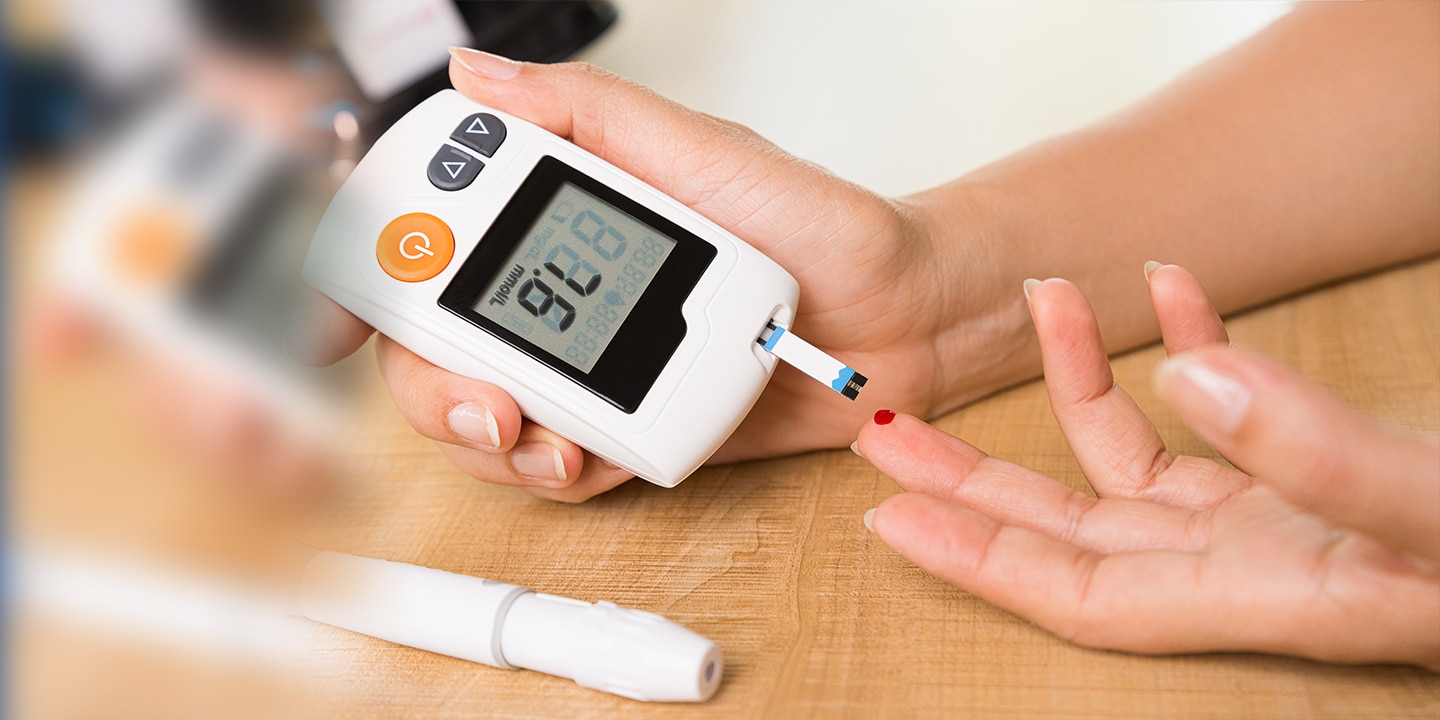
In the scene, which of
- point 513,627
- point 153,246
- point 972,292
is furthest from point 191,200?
point 972,292

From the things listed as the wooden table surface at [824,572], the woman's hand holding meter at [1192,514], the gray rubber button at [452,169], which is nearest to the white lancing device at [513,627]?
the wooden table surface at [824,572]

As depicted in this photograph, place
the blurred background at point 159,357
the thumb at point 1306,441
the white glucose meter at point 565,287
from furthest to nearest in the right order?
1. the white glucose meter at point 565,287
2. the thumb at point 1306,441
3. the blurred background at point 159,357

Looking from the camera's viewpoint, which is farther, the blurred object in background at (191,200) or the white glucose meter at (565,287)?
the white glucose meter at (565,287)

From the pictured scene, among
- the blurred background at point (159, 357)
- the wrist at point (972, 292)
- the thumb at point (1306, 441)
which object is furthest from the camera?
the wrist at point (972, 292)

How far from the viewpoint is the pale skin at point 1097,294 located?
0.46m

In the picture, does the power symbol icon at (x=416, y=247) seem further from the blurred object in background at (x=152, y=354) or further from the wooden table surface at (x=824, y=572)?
the blurred object in background at (x=152, y=354)

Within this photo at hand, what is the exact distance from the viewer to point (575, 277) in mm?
630

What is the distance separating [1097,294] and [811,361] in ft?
0.78

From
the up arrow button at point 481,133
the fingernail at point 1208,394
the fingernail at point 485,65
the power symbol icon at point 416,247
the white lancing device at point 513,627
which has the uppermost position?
the fingernail at point 1208,394

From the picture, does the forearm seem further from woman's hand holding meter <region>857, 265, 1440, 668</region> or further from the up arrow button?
the up arrow button

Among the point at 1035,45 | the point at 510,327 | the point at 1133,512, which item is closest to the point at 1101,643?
the point at 1133,512

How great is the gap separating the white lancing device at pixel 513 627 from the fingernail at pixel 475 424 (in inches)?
3.0

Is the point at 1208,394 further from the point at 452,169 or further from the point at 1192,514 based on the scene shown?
the point at 452,169

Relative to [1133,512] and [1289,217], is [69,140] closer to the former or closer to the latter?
[1133,512]
